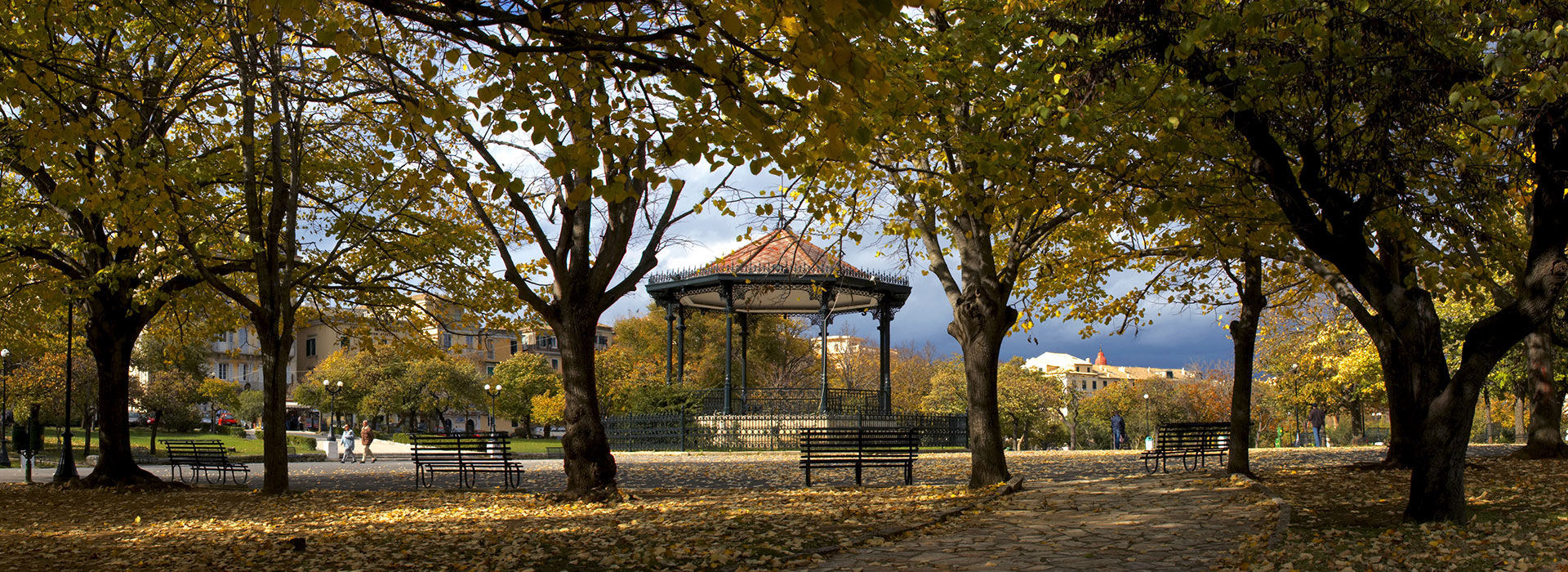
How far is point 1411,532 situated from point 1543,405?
11.4m

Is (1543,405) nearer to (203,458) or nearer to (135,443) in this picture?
(203,458)

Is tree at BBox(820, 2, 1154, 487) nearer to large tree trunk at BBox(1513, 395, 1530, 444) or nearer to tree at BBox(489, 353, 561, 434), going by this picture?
→ large tree trunk at BBox(1513, 395, 1530, 444)

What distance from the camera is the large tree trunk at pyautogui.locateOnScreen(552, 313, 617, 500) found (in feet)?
36.7

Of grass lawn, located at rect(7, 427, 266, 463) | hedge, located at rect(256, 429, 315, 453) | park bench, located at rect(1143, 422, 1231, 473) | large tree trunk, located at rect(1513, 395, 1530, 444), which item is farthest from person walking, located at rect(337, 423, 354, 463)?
large tree trunk, located at rect(1513, 395, 1530, 444)

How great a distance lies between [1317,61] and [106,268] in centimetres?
1406

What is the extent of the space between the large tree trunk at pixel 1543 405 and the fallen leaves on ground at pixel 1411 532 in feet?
14.5

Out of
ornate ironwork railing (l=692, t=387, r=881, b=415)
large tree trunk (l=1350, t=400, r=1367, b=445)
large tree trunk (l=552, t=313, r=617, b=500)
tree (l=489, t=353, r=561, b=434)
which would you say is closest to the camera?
large tree trunk (l=552, t=313, r=617, b=500)

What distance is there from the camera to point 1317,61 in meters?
8.09

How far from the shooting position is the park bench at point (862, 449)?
1340 centimetres

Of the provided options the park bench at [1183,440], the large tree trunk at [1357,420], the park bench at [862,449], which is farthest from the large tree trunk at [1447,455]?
the large tree trunk at [1357,420]

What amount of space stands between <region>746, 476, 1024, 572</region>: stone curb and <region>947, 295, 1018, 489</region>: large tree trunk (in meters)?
0.59

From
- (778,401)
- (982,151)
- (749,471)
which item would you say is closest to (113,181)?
(982,151)

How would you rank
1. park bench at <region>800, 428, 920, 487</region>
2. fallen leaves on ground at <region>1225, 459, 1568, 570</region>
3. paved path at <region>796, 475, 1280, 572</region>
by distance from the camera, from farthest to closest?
park bench at <region>800, 428, 920, 487</region> < paved path at <region>796, 475, 1280, 572</region> < fallen leaves on ground at <region>1225, 459, 1568, 570</region>

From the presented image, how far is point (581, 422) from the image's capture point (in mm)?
11297
